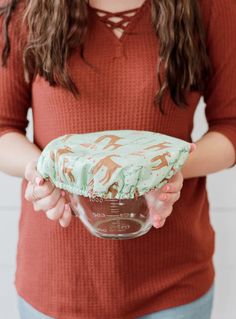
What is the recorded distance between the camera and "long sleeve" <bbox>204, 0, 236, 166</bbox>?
0.90m

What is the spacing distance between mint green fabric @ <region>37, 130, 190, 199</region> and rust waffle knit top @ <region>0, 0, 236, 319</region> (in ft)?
0.51

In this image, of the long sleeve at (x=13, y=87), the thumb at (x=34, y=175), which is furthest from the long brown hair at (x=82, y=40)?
the thumb at (x=34, y=175)

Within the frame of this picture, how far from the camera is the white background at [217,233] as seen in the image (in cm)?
138

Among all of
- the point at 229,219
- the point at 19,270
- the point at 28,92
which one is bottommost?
the point at 229,219

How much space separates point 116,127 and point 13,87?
6.9 inches

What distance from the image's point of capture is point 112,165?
661mm

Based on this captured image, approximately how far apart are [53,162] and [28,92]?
27 cm

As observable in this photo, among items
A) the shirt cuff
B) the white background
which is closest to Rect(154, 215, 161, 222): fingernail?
the shirt cuff

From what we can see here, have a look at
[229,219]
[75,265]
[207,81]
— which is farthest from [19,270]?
[229,219]

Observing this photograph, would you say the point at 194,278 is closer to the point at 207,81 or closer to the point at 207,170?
the point at 207,170

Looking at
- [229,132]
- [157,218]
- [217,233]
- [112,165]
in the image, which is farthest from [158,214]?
[217,233]

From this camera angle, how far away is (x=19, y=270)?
0.97m

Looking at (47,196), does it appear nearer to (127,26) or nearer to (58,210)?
(58,210)

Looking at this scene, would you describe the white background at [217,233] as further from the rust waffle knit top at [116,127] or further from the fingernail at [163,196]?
the fingernail at [163,196]
